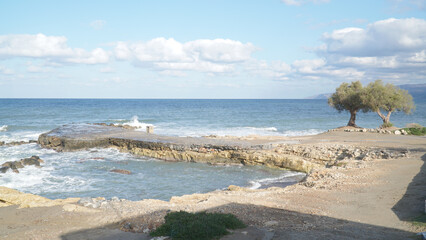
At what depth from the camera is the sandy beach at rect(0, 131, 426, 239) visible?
26.5 ft

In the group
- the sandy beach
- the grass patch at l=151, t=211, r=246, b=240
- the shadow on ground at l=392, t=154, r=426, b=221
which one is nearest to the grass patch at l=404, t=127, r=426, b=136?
the sandy beach

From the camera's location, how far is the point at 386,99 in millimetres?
33594

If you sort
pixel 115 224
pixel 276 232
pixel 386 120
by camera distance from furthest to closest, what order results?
pixel 386 120
pixel 115 224
pixel 276 232

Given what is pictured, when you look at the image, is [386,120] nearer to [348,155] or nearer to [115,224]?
[348,155]

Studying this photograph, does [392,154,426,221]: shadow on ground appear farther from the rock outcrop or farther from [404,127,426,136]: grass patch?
[404,127,426,136]: grass patch

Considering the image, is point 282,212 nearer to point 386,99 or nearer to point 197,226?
point 197,226

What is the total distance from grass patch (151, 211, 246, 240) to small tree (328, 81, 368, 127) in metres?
31.2

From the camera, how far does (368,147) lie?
70.7 ft

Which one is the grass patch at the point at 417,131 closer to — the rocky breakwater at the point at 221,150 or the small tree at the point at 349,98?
the small tree at the point at 349,98

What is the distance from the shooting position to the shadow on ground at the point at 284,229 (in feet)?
24.5

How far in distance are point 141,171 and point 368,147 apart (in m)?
15.3

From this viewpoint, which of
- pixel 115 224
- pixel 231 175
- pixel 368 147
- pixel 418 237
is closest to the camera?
pixel 418 237

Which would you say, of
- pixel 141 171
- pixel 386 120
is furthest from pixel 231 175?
pixel 386 120

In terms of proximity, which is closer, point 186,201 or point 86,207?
point 86,207
